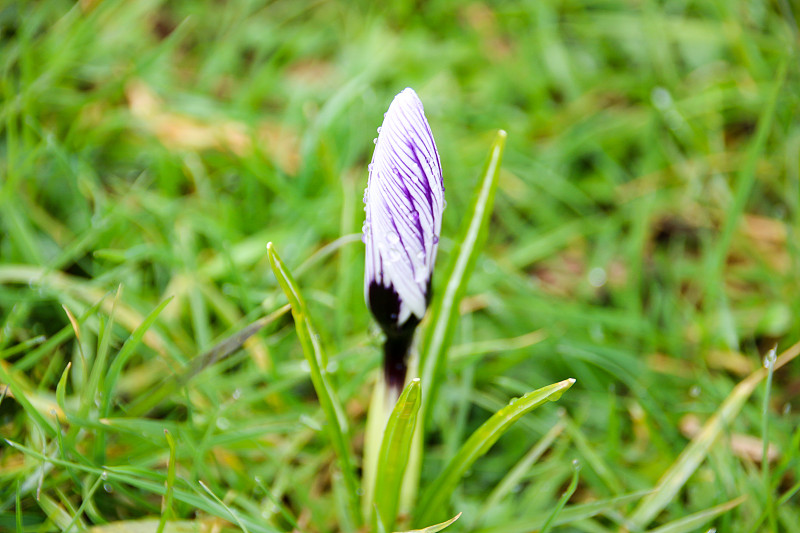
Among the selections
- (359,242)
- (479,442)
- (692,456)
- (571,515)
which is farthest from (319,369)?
(692,456)

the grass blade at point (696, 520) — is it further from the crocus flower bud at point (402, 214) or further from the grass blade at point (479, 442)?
the crocus flower bud at point (402, 214)

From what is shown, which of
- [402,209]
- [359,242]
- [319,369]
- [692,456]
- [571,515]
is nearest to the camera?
[402,209]

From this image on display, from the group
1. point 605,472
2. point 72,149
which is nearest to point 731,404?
point 605,472

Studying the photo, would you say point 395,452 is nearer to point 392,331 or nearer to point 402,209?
point 392,331

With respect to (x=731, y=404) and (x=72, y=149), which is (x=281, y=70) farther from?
(x=731, y=404)

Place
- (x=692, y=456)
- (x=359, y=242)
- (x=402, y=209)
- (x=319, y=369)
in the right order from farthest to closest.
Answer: (x=359, y=242) → (x=692, y=456) → (x=319, y=369) → (x=402, y=209)

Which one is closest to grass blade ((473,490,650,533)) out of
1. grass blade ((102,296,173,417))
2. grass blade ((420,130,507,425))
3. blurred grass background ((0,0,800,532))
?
blurred grass background ((0,0,800,532))
